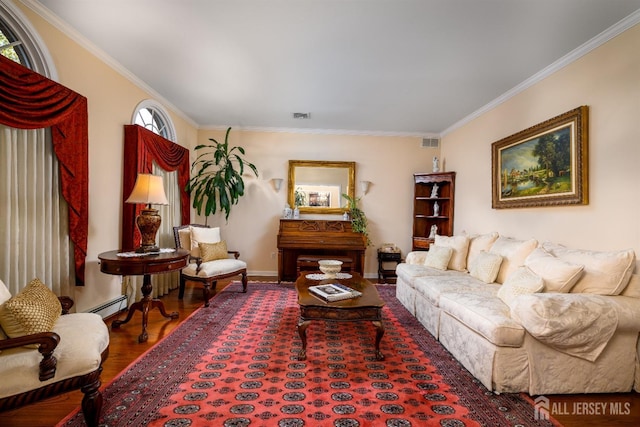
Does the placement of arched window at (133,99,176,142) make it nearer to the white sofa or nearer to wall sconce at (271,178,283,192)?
wall sconce at (271,178,283,192)

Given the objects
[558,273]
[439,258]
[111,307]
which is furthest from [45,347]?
[439,258]

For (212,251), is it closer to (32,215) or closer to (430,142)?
(32,215)

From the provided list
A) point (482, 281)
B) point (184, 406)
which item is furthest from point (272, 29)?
point (482, 281)

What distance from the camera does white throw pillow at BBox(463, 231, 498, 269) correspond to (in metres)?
3.54

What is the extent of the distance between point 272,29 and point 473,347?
9.59ft

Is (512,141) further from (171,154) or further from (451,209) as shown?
(171,154)

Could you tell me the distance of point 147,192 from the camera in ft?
9.66

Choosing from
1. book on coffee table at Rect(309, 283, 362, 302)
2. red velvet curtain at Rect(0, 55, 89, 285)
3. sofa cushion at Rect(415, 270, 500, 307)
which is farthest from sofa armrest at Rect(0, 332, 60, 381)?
sofa cushion at Rect(415, 270, 500, 307)

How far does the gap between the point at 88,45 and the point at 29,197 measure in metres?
1.52

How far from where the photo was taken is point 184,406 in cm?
174

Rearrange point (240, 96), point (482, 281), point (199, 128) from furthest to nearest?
point (199, 128), point (240, 96), point (482, 281)

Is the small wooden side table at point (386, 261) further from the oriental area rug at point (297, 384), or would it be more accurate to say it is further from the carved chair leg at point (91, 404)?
the carved chair leg at point (91, 404)

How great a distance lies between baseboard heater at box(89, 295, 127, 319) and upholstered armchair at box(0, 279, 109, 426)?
1.47m

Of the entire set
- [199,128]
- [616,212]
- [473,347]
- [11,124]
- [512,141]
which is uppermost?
[199,128]
